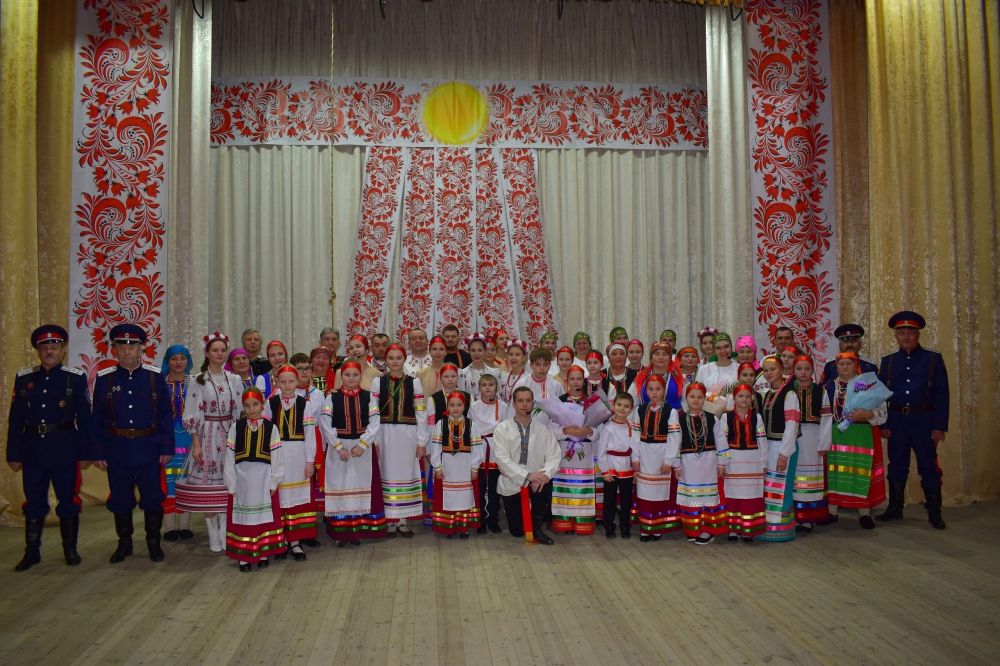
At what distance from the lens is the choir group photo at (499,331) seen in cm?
377

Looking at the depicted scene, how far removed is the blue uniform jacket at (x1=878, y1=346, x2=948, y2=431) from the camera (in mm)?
5324

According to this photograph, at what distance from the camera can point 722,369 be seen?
5.70 meters

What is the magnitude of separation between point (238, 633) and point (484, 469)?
6.78ft

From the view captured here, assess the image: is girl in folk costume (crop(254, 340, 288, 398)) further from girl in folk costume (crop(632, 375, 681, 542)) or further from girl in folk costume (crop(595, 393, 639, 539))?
girl in folk costume (crop(632, 375, 681, 542))

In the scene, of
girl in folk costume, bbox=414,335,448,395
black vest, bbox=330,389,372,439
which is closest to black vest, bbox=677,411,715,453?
girl in folk costume, bbox=414,335,448,395

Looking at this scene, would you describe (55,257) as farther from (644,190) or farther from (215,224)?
(644,190)

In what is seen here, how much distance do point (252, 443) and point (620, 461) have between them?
7.00 feet

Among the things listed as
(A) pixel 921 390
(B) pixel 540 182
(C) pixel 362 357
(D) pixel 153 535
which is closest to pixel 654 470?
(A) pixel 921 390

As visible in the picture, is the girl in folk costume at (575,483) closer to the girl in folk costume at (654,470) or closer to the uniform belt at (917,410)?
the girl in folk costume at (654,470)

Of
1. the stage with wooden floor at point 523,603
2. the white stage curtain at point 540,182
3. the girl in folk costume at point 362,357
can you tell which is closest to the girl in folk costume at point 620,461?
the stage with wooden floor at point 523,603

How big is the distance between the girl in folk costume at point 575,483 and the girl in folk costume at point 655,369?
570 mm

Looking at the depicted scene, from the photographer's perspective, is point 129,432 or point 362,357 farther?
point 362,357

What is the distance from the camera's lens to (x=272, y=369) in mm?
5555

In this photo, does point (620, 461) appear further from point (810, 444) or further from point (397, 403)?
point (397, 403)
